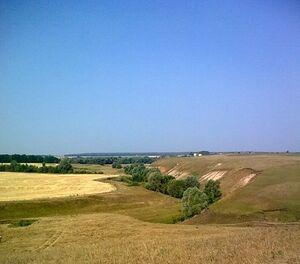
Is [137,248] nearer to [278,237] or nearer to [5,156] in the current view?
[278,237]

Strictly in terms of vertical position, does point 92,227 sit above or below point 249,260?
below

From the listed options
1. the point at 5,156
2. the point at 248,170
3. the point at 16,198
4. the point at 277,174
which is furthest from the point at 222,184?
the point at 5,156

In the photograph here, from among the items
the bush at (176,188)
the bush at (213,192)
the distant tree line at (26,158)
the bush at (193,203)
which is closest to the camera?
the bush at (193,203)

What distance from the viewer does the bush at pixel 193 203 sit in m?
50.2

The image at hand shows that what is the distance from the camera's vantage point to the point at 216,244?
18.3 meters

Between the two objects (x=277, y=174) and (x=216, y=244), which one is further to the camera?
(x=277, y=174)

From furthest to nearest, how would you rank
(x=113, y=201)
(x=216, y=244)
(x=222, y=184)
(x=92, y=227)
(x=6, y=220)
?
(x=222, y=184)
(x=113, y=201)
(x=6, y=220)
(x=92, y=227)
(x=216, y=244)

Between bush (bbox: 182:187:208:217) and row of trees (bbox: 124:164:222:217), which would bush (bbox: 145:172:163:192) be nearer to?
row of trees (bbox: 124:164:222:217)

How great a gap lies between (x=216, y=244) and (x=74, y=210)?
42.2 m

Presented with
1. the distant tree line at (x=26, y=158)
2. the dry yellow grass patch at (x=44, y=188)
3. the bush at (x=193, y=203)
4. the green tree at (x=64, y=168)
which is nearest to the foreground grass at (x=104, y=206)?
the bush at (x=193, y=203)

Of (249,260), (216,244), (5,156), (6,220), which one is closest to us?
(249,260)

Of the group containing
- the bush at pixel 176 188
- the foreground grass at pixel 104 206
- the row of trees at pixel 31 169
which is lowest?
the foreground grass at pixel 104 206

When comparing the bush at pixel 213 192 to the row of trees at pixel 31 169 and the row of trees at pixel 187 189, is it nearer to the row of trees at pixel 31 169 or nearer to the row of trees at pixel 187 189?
the row of trees at pixel 187 189

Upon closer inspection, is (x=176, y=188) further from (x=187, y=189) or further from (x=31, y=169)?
(x=31, y=169)
